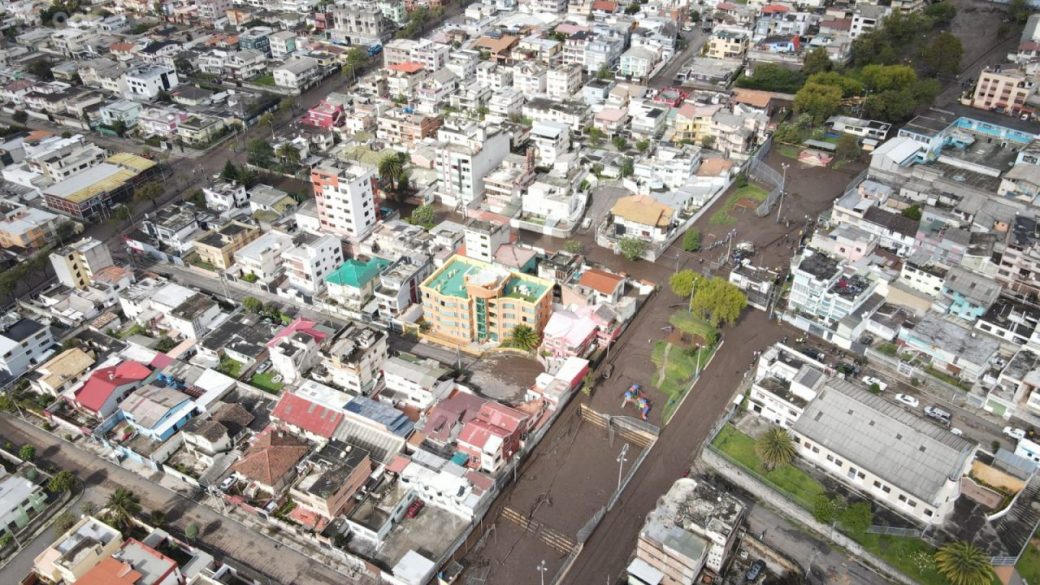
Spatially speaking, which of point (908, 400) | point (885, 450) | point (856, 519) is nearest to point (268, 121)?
point (908, 400)

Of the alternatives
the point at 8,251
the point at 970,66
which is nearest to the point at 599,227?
the point at 8,251

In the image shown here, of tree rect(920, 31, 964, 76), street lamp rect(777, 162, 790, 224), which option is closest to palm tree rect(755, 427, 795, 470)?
street lamp rect(777, 162, 790, 224)

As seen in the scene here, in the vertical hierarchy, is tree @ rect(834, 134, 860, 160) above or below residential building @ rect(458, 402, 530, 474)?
above

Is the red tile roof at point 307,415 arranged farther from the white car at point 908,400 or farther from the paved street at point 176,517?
the white car at point 908,400

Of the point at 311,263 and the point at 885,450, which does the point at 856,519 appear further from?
the point at 311,263

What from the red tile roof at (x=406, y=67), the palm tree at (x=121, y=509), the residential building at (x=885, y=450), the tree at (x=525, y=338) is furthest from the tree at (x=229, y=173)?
the residential building at (x=885, y=450)

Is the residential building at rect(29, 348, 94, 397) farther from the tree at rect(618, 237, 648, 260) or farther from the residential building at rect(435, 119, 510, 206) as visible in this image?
the tree at rect(618, 237, 648, 260)
